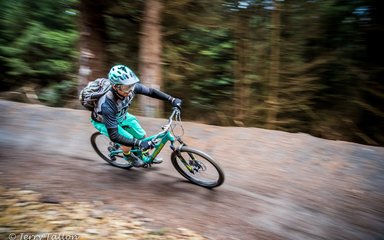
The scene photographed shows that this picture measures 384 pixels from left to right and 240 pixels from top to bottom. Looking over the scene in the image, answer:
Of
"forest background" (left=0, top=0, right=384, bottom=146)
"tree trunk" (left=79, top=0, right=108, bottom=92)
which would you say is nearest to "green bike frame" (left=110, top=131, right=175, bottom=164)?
"forest background" (left=0, top=0, right=384, bottom=146)

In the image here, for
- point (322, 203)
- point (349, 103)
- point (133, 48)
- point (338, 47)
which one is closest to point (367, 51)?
point (338, 47)

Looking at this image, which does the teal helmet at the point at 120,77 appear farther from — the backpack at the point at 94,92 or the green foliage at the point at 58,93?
the green foliage at the point at 58,93

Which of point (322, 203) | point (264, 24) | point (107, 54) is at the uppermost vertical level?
point (264, 24)

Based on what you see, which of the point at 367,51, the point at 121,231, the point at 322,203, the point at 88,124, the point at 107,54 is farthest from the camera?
the point at 107,54

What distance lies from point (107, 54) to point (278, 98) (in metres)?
6.26

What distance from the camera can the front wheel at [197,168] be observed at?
5.37 m

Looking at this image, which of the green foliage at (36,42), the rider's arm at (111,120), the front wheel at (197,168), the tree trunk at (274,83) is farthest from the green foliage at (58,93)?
the front wheel at (197,168)

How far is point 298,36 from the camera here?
10.4 m

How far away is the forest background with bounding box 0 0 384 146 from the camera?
9609 millimetres

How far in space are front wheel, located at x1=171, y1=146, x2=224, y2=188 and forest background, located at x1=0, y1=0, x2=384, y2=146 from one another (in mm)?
3912

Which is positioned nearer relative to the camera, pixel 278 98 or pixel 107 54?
pixel 278 98

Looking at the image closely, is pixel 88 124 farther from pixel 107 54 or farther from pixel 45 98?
pixel 45 98

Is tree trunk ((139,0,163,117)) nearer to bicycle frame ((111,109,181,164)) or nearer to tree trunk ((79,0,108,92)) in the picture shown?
tree trunk ((79,0,108,92))

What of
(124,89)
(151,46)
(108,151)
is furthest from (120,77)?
(151,46)
